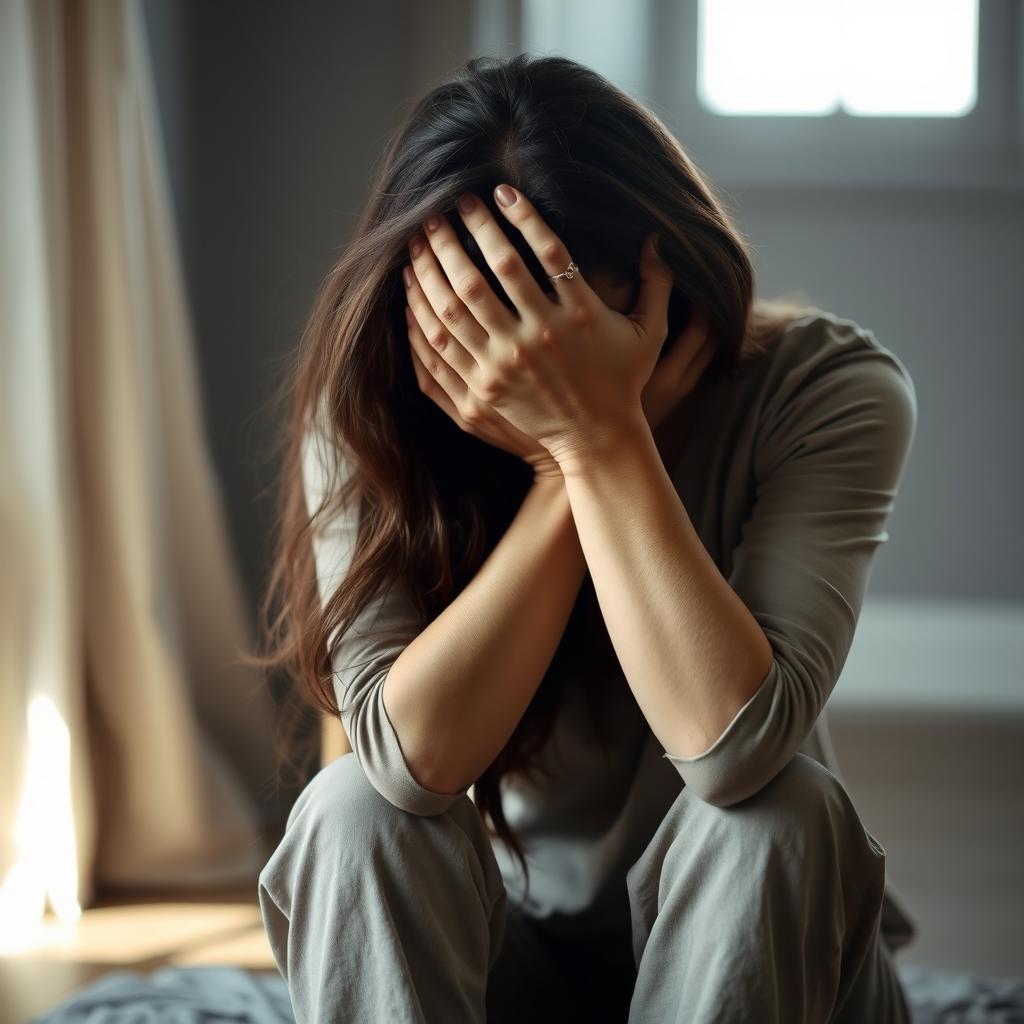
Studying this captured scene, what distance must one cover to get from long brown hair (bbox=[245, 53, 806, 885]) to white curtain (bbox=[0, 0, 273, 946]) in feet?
2.32

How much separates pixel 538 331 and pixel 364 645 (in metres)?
0.29

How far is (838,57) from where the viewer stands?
2627 mm

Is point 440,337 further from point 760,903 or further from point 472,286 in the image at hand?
point 760,903

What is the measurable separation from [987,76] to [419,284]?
2.09 metres

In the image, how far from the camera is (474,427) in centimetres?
101

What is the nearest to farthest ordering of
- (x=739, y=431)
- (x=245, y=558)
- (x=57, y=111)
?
(x=739, y=431) < (x=57, y=111) < (x=245, y=558)

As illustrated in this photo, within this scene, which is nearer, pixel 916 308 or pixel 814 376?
pixel 814 376

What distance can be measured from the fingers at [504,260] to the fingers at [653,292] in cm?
9

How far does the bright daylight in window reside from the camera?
8.54ft

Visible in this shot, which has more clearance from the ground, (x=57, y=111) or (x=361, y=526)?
(x=57, y=111)

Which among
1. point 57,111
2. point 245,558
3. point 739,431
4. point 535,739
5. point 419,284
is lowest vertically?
point 245,558

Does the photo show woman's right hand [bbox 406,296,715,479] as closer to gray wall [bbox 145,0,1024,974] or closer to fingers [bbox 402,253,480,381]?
fingers [bbox 402,253,480,381]

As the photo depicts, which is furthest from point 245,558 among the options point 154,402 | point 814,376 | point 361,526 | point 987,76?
point 987,76

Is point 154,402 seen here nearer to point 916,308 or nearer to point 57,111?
point 57,111
